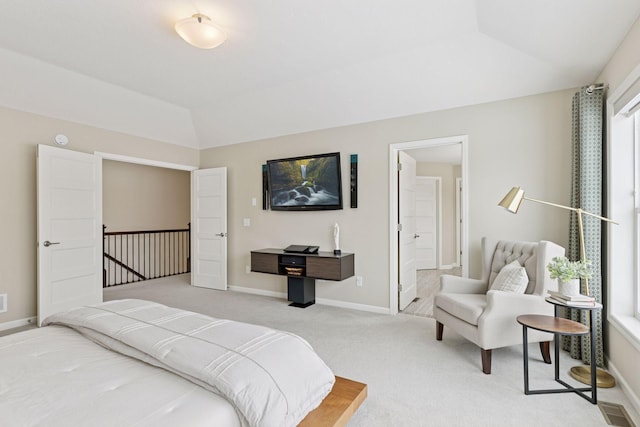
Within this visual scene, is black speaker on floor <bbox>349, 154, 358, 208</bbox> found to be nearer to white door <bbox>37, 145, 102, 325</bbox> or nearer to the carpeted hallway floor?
the carpeted hallway floor

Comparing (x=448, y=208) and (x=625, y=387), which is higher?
(x=448, y=208)

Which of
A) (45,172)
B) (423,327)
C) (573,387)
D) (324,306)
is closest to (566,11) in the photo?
(573,387)

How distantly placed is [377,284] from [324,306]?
2.66 ft

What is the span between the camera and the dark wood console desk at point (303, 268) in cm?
405

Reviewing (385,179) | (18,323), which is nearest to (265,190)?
(385,179)

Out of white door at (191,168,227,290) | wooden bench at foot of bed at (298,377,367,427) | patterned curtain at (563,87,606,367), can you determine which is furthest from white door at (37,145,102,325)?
patterned curtain at (563,87,606,367)

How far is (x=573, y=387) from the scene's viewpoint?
2301 mm

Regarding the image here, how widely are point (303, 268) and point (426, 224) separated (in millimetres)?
3949

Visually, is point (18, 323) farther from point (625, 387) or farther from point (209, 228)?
point (625, 387)

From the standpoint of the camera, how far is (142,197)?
6953 mm

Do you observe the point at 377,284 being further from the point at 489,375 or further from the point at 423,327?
the point at 489,375

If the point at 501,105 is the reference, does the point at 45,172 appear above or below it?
below

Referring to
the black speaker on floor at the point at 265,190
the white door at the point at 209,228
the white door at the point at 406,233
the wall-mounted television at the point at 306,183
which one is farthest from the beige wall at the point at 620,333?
the white door at the point at 209,228

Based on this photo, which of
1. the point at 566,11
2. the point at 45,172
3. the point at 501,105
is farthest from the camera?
the point at 45,172
